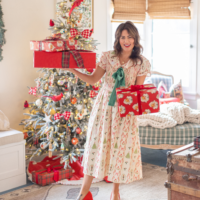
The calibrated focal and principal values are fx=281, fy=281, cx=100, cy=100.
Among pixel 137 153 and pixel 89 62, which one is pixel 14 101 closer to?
pixel 89 62

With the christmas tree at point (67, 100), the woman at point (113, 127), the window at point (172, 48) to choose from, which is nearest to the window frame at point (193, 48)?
the window at point (172, 48)

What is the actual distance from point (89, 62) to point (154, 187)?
134 cm

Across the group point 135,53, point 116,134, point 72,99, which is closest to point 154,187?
point 116,134

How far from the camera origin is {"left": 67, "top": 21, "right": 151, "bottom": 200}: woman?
6.72 feet

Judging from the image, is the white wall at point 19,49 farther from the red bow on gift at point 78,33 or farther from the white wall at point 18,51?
the red bow on gift at point 78,33

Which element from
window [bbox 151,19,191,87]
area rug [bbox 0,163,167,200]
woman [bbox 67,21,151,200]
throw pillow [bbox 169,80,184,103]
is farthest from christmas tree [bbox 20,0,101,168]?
window [bbox 151,19,191,87]

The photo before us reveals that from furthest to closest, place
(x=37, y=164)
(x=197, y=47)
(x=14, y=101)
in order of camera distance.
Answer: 1. (x=197, y=47)
2. (x=14, y=101)
3. (x=37, y=164)

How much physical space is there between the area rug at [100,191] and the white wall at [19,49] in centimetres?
107

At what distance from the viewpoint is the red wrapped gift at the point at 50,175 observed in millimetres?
2660

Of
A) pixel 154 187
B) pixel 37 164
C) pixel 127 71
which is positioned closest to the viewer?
pixel 127 71

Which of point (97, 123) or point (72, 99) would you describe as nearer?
point (97, 123)

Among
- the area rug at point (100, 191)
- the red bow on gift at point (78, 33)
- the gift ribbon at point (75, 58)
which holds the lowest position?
the area rug at point (100, 191)

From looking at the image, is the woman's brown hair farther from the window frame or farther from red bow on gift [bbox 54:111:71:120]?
the window frame

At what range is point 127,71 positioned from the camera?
2043 millimetres
